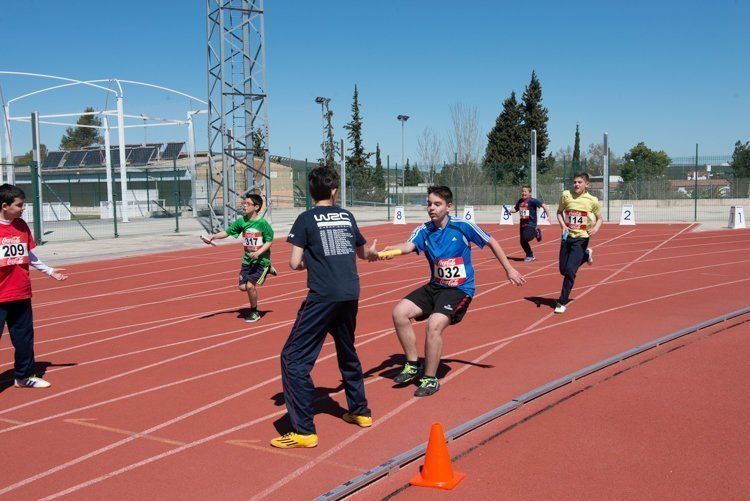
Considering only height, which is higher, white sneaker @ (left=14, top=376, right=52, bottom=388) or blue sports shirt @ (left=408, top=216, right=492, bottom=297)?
blue sports shirt @ (left=408, top=216, right=492, bottom=297)

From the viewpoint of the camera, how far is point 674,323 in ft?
28.7

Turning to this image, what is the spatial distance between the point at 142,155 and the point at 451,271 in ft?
173

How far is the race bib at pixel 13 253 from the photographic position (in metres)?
6.28

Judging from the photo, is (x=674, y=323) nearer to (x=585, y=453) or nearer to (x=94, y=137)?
(x=585, y=453)

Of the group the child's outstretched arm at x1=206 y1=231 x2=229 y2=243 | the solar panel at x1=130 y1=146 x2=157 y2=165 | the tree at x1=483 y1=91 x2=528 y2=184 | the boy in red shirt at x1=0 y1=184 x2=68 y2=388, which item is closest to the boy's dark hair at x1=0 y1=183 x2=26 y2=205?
the boy in red shirt at x1=0 y1=184 x2=68 y2=388

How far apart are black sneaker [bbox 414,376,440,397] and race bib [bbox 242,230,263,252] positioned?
3.90 metres

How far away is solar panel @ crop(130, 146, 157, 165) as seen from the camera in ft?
177

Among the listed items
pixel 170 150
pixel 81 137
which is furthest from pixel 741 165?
pixel 81 137

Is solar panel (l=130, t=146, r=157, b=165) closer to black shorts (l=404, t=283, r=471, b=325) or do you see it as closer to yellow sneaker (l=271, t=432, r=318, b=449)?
black shorts (l=404, t=283, r=471, b=325)

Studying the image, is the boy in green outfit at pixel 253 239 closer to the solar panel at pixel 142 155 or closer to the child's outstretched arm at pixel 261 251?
the child's outstretched arm at pixel 261 251

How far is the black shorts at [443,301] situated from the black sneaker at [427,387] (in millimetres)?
522

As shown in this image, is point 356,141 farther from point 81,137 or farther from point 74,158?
point 81,137

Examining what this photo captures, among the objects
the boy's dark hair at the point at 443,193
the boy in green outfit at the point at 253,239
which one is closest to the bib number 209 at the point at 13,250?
the boy in green outfit at the point at 253,239

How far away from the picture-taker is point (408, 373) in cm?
621
